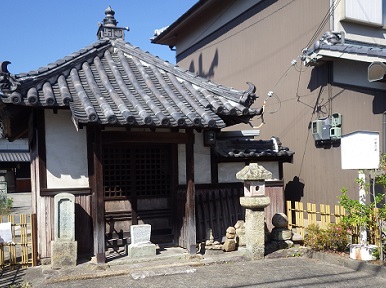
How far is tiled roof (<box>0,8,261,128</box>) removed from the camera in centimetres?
792

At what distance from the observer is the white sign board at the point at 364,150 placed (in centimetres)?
783

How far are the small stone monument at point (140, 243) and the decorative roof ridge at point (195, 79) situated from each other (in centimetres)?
390

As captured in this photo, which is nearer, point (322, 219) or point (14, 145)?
point (322, 219)

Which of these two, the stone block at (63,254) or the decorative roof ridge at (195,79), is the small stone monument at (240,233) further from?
the stone block at (63,254)

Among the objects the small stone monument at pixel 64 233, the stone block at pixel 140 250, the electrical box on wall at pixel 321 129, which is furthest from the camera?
the electrical box on wall at pixel 321 129

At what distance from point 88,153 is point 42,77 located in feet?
6.65

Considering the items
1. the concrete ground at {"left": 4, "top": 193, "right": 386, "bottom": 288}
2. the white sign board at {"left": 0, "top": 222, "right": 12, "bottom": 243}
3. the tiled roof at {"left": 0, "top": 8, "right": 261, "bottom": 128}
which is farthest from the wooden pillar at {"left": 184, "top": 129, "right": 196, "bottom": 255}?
the white sign board at {"left": 0, "top": 222, "right": 12, "bottom": 243}

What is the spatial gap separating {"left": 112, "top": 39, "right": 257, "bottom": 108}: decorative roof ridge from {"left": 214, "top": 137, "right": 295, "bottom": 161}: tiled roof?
59.9 inches

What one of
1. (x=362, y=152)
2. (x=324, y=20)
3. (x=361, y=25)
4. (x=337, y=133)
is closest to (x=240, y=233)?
(x=362, y=152)

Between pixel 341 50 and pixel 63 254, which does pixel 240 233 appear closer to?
pixel 63 254

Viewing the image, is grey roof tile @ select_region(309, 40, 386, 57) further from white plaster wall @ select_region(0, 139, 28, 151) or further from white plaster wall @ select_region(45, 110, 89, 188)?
white plaster wall @ select_region(0, 139, 28, 151)

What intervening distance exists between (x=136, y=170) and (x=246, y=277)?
13.3 feet

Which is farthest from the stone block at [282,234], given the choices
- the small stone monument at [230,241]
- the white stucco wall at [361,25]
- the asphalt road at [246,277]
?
the white stucco wall at [361,25]

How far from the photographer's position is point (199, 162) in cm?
1025
